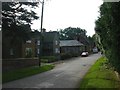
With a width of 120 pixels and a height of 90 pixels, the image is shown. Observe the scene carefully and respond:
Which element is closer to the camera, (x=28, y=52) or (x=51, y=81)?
(x=51, y=81)

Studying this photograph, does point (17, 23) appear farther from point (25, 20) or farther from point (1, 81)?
point (1, 81)

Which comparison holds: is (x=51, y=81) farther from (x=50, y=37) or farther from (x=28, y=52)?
(x=50, y=37)

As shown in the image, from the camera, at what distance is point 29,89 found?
19.2 meters

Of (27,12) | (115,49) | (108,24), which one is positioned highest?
(27,12)

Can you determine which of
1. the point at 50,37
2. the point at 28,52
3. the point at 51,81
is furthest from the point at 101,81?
the point at 50,37

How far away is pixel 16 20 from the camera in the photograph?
33.9 meters

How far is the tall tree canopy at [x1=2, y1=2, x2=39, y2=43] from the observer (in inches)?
1278

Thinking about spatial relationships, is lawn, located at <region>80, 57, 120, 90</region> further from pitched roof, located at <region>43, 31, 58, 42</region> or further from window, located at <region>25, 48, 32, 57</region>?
pitched roof, located at <region>43, 31, 58, 42</region>

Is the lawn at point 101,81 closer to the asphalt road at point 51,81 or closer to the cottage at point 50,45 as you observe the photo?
the asphalt road at point 51,81

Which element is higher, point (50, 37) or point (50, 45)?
point (50, 37)

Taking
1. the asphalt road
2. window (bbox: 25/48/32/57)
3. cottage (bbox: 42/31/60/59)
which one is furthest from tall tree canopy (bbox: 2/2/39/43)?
cottage (bbox: 42/31/60/59)

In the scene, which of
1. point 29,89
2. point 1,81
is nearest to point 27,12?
point 1,81

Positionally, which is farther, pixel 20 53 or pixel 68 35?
pixel 68 35

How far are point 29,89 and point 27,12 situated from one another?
1750 cm
